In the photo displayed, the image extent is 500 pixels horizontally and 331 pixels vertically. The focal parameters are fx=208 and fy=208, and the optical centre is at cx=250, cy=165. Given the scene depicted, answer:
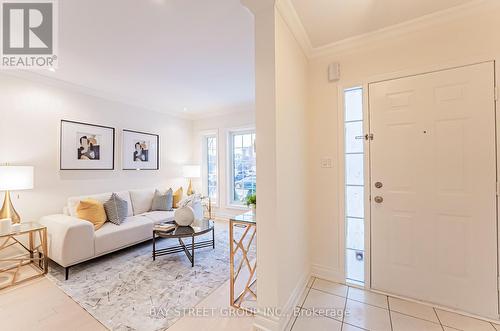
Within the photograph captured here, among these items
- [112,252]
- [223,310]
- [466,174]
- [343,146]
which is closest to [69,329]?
[223,310]

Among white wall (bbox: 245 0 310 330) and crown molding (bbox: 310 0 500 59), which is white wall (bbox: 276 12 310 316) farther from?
crown molding (bbox: 310 0 500 59)

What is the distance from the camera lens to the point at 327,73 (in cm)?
223

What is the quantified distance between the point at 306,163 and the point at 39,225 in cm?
323

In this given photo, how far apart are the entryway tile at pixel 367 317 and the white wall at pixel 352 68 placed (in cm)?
38

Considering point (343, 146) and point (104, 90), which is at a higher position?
point (104, 90)

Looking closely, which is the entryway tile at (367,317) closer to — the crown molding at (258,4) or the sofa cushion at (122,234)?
the crown molding at (258,4)

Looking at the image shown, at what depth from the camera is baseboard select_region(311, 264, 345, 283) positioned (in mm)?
2146

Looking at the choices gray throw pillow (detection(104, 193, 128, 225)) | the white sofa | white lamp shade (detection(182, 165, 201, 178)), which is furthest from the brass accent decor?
white lamp shade (detection(182, 165, 201, 178))

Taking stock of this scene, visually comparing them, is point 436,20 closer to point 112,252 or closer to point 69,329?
point 69,329

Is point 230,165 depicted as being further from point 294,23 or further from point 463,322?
point 463,322

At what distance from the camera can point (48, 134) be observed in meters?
2.94

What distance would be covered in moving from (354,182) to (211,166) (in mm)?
3623


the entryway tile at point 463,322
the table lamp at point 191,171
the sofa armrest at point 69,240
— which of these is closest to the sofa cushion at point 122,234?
the sofa armrest at point 69,240

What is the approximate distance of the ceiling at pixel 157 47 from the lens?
5.69ft
